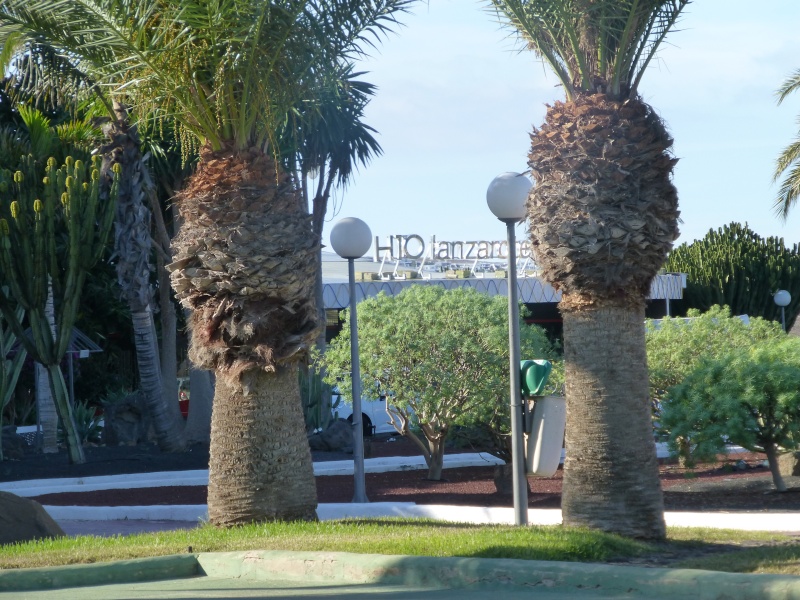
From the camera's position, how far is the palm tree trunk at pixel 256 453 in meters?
9.66

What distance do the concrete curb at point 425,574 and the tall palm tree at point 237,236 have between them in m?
1.56

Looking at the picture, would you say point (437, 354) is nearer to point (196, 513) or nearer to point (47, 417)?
point (196, 513)

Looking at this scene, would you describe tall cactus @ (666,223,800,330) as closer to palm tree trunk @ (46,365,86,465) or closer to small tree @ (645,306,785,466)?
small tree @ (645,306,785,466)

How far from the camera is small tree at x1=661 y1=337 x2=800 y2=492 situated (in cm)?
1268

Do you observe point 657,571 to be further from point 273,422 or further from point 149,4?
point 149,4

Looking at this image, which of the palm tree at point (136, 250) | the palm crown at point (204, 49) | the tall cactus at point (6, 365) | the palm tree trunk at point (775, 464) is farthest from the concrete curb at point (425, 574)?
the tall cactus at point (6, 365)

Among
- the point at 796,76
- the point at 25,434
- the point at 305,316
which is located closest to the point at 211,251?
the point at 305,316

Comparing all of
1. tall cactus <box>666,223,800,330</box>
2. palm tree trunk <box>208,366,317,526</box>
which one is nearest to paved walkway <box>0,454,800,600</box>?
palm tree trunk <box>208,366,317,526</box>

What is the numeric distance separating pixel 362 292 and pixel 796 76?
14165mm

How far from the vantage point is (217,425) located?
984cm

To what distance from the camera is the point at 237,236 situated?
376 inches

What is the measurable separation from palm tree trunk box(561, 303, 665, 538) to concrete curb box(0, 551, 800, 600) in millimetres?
1852

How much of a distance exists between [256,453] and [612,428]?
3.16 m

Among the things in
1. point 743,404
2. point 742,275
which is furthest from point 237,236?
point 742,275
